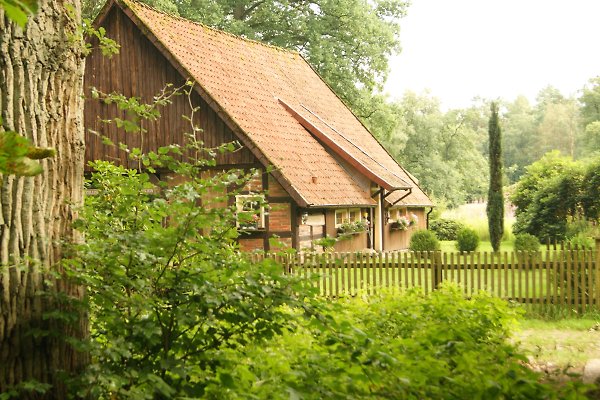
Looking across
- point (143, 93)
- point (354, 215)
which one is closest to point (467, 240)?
point (354, 215)

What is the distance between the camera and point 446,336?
197 inches

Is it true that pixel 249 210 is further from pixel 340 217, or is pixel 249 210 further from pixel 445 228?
pixel 445 228

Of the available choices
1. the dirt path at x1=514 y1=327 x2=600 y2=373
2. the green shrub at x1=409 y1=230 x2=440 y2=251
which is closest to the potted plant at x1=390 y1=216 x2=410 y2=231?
the green shrub at x1=409 y1=230 x2=440 y2=251

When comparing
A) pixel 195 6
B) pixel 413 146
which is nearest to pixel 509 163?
pixel 413 146

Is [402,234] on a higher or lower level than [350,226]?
lower

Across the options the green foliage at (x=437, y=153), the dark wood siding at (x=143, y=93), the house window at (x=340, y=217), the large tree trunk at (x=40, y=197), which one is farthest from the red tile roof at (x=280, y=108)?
the green foliage at (x=437, y=153)

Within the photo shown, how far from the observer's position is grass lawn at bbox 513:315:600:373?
9.39 metres

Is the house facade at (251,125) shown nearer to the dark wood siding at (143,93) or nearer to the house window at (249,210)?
the dark wood siding at (143,93)

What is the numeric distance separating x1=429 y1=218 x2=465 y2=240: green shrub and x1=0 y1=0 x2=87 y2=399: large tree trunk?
33.5 m

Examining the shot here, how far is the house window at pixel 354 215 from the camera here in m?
22.5

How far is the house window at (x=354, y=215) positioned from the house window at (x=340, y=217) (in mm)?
337

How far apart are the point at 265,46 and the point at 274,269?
23.0 meters

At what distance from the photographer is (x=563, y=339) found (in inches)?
451

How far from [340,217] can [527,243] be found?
575cm
